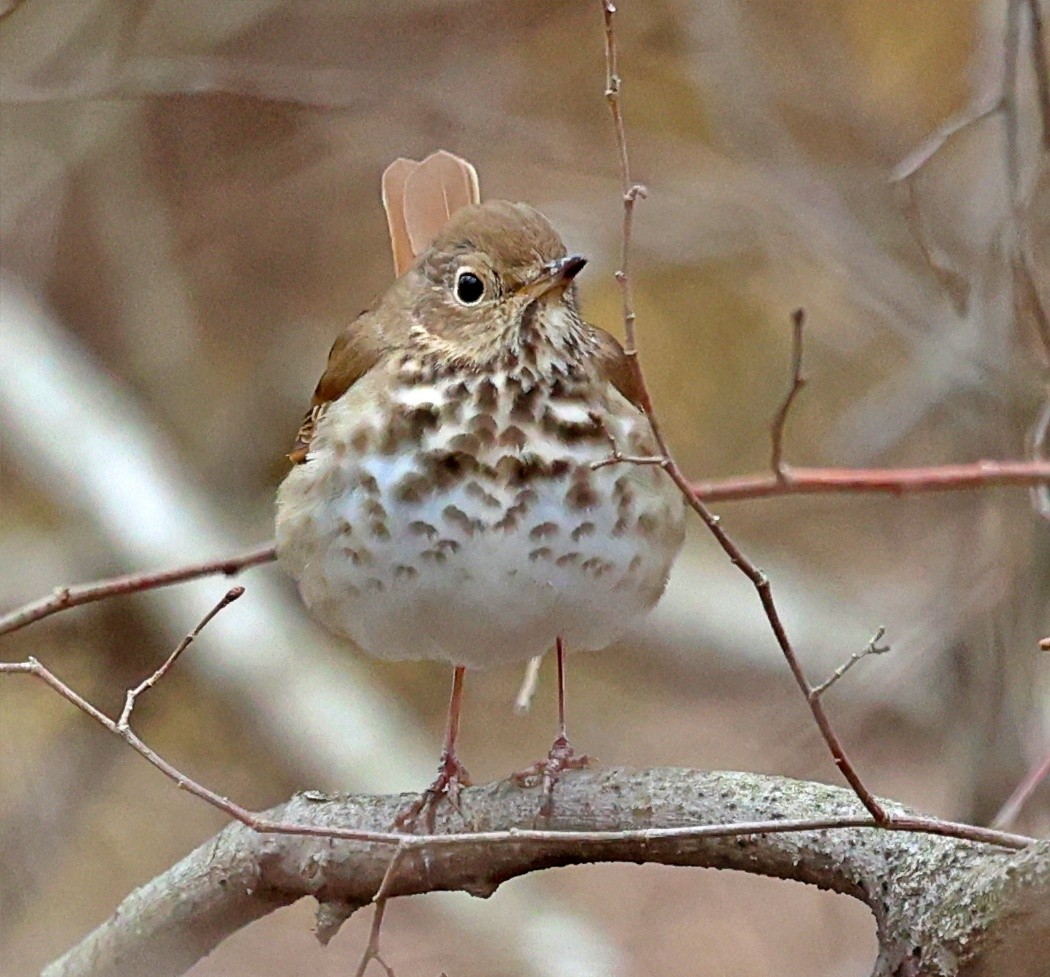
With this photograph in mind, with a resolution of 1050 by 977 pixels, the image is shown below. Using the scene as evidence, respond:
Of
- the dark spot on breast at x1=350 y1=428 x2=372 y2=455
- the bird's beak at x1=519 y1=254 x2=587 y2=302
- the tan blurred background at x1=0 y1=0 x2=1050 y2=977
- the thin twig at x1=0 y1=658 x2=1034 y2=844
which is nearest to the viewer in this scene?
the thin twig at x1=0 y1=658 x2=1034 y2=844

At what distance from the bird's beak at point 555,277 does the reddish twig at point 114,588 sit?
707 mm

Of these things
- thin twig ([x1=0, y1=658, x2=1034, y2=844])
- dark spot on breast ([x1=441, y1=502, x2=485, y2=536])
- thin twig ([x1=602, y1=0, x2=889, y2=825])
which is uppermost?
dark spot on breast ([x1=441, y1=502, x2=485, y2=536])

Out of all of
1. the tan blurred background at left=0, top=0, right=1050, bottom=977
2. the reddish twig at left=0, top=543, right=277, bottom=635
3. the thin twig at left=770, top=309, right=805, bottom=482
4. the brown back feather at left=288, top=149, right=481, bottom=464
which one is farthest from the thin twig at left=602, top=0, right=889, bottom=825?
the tan blurred background at left=0, top=0, right=1050, bottom=977

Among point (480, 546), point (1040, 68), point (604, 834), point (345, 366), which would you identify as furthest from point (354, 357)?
point (1040, 68)

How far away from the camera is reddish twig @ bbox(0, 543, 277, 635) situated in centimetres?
254

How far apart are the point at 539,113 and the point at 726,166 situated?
721 mm

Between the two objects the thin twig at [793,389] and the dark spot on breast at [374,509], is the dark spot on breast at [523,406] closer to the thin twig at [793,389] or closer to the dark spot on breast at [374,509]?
the dark spot on breast at [374,509]

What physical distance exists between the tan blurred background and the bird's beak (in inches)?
55.7

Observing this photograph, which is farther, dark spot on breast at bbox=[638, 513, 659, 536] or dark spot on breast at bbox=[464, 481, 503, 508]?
dark spot on breast at bbox=[638, 513, 659, 536]

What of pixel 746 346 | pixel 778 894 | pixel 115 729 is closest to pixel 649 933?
pixel 778 894

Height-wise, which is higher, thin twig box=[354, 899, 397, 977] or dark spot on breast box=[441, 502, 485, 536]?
dark spot on breast box=[441, 502, 485, 536]

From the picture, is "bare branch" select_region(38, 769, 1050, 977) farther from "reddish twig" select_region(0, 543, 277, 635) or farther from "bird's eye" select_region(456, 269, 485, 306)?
"bird's eye" select_region(456, 269, 485, 306)

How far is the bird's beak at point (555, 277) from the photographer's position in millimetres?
2490

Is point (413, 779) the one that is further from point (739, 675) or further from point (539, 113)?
point (539, 113)
